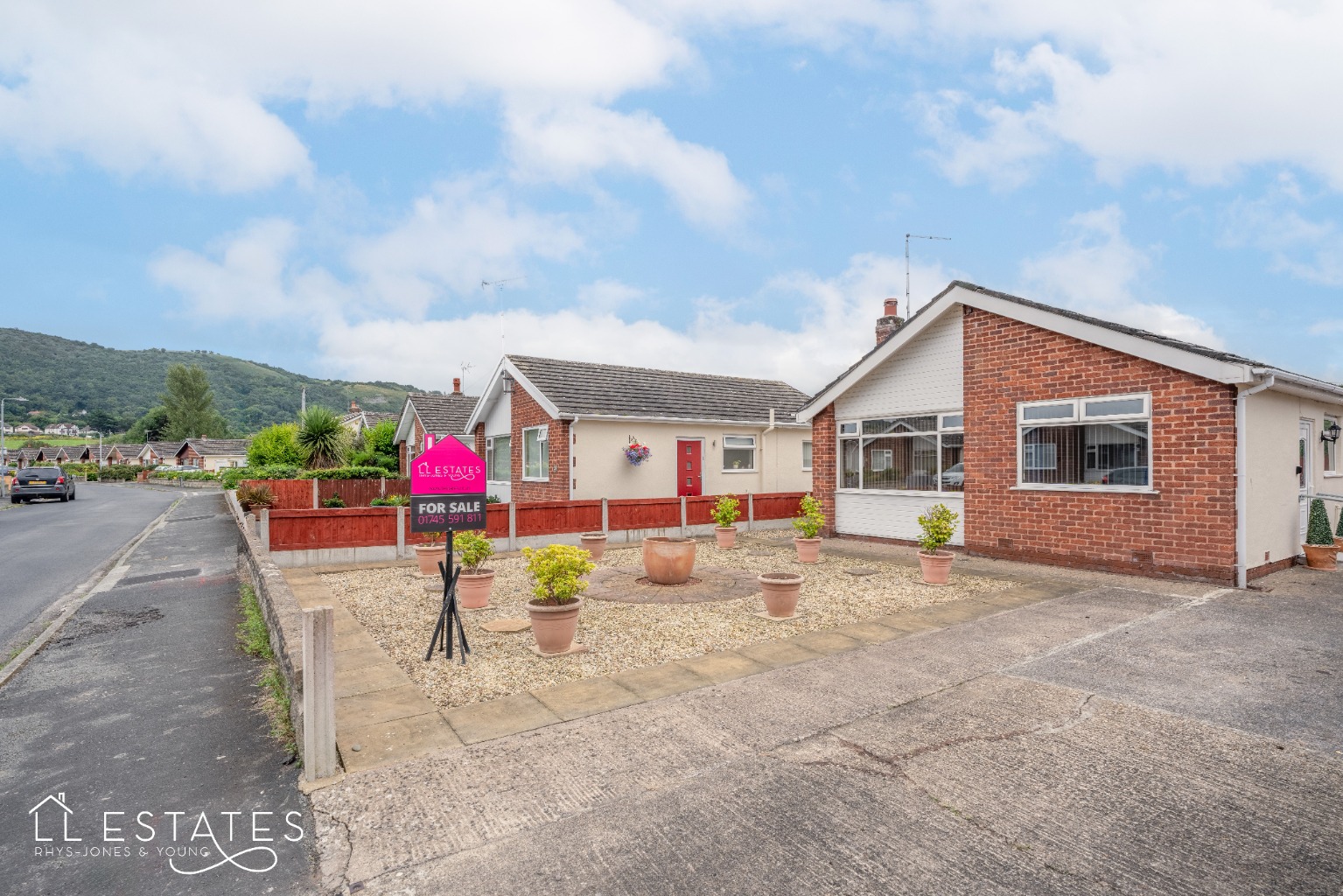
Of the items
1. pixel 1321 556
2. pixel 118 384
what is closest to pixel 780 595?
pixel 1321 556

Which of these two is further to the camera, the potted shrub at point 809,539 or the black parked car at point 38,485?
the black parked car at point 38,485

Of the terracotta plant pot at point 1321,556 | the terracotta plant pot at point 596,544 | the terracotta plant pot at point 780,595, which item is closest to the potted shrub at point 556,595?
the terracotta plant pot at point 780,595

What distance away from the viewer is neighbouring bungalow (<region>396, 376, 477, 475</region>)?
93.2ft

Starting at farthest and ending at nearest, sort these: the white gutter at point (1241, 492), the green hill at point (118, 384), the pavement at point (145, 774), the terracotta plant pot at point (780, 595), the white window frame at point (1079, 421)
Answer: the green hill at point (118, 384)
the white window frame at point (1079, 421)
the white gutter at point (1241, 492)
the terracotta plant pot at point (780, 595)
the pavement at point (145, 774)

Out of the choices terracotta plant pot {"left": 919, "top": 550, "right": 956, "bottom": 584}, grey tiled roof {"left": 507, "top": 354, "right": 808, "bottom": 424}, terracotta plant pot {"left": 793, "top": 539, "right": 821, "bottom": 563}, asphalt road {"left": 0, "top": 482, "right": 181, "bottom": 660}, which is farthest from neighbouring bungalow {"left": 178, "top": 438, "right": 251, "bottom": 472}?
terracotta plant pot {"left": 919, "top": 550, "right": 956, "bottom": 584}

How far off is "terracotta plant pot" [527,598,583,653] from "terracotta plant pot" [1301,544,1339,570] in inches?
458

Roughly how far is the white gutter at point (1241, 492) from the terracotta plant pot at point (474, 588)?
1012cm

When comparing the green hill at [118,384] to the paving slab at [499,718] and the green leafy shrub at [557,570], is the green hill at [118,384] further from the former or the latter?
the paving slab at [499,718]

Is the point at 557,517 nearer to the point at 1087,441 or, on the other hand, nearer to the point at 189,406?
the point at 1087,441

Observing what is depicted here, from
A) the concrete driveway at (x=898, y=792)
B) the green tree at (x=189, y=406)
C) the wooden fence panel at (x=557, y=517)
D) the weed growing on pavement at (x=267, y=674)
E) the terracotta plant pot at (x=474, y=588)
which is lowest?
the weed growing on pavement at (x=267, y=674)

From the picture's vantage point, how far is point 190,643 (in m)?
7.71

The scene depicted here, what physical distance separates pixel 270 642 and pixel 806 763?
5.94m

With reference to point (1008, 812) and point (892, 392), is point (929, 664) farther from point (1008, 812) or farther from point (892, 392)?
point (892, 392)

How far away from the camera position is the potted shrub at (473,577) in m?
8.67
